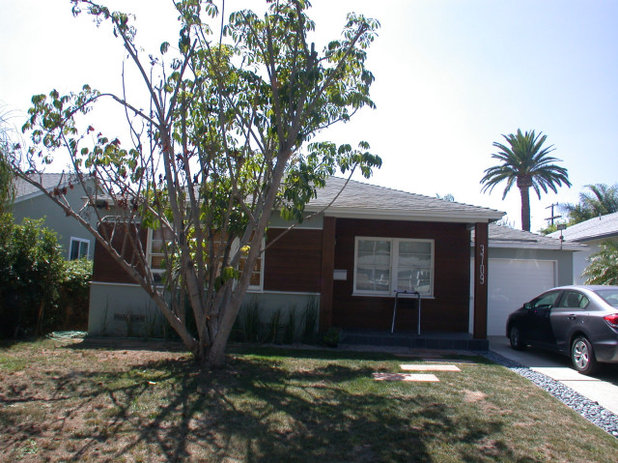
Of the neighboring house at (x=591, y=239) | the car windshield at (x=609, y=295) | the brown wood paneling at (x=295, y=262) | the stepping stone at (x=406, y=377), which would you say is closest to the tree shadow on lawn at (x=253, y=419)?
the stepping stone at (x=406, y=377)

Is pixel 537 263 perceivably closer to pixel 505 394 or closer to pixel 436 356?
pixel 436 356

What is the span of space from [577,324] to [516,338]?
236 cm

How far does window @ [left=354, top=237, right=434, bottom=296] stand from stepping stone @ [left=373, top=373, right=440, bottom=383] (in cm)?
461

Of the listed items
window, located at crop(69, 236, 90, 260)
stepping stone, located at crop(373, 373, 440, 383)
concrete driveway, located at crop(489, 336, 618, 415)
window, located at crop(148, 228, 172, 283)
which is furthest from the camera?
window, located at crop(69, 236, 90, 260)

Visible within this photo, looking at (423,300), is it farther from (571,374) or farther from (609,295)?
(609,295)

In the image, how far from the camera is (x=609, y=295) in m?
8.20

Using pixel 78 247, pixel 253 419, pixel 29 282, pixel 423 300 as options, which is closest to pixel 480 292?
pixel 423 300

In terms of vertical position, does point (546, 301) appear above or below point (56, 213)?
below

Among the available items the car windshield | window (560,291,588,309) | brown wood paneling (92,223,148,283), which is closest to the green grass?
window (560,291,588,309)

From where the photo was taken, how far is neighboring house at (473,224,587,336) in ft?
44.4

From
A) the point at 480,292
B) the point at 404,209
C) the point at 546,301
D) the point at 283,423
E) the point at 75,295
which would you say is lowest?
the point at 283,423

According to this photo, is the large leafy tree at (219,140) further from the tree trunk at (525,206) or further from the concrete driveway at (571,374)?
the tree trunk at (525,206)

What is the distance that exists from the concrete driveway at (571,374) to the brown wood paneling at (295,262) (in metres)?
4.10

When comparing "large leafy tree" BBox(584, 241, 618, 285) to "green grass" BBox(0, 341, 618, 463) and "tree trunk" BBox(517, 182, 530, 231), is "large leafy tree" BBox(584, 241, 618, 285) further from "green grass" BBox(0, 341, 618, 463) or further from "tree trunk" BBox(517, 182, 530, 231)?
"tree trunk" BBox(517, 182, 530, 231)
